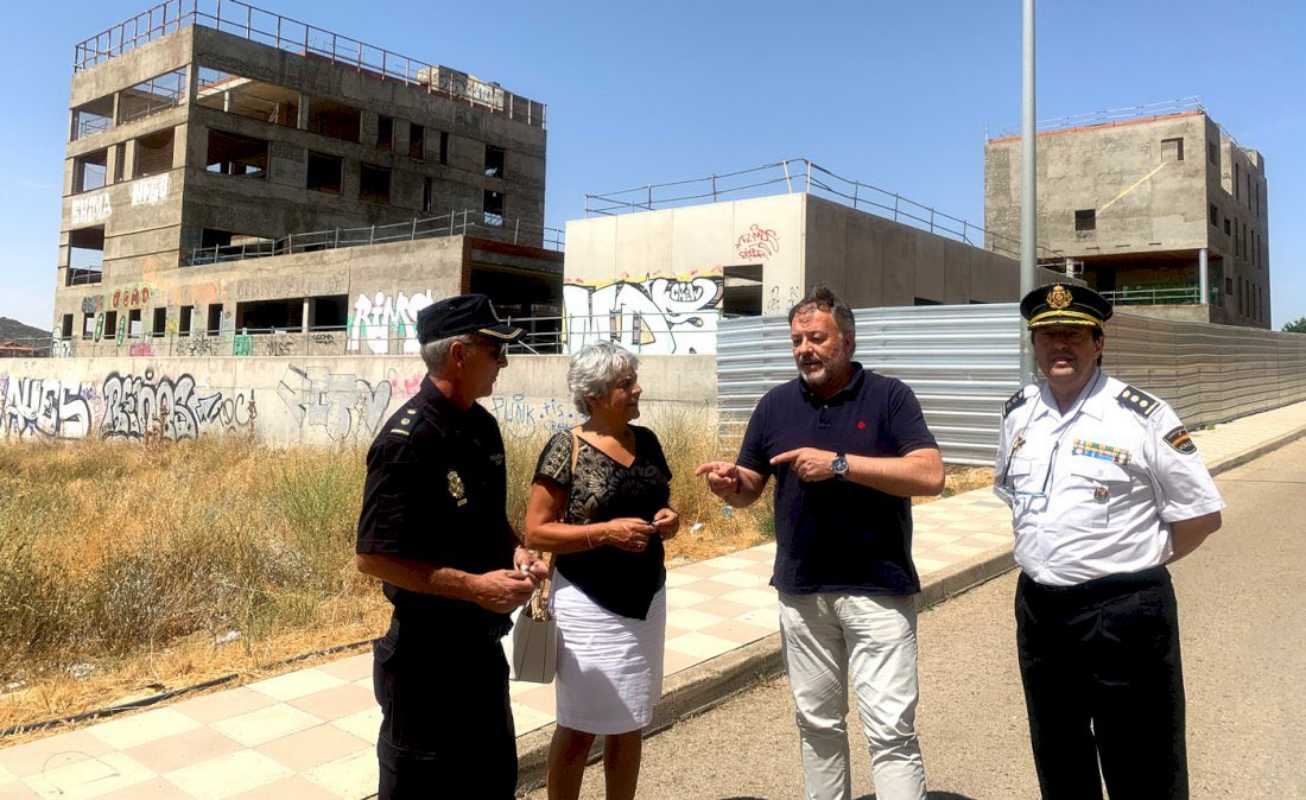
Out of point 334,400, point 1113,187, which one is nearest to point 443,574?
point 334,400

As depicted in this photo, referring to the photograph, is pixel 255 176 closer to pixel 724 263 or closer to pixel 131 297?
pixel 131 297

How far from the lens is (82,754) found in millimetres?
3699

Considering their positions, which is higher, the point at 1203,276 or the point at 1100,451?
the point at 1203,276

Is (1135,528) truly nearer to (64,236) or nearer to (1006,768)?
(1006,768)

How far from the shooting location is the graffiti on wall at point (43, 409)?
2947cm

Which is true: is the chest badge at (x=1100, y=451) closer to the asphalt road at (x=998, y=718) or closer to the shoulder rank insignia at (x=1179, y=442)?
the shoulder rank insignia at (x=1179, y=442)

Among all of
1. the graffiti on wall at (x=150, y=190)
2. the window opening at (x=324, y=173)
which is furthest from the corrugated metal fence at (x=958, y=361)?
the graffiti on wall at (x=150, y=190)

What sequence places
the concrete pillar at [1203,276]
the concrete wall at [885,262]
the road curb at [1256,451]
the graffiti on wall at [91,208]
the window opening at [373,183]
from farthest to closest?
the concrete pillar at [1203,276] < the window opening at [373,183] < the graffiti on wall at [91,208] < the concrete wall at [885,262] < the road curb at [1256,451]

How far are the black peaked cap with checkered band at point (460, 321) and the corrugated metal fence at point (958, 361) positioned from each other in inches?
387

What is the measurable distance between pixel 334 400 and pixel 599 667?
21.3 m

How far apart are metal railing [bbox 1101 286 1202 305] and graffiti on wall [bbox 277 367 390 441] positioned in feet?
140

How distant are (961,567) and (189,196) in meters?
38.5

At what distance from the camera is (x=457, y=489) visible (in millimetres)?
2371

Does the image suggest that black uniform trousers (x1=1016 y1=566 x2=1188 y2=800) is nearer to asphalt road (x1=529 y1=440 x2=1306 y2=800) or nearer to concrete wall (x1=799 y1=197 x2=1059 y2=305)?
asphalt road (x1=529 y1=440 x2=1306 y2=800)
